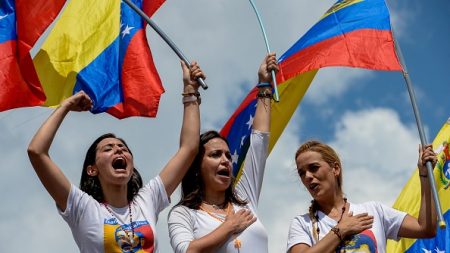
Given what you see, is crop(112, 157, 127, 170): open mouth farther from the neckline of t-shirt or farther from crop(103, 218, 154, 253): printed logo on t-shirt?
the neckline of t-shirt

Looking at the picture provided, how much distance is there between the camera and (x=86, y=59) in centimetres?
809

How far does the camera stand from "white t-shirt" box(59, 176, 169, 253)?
19.0ft

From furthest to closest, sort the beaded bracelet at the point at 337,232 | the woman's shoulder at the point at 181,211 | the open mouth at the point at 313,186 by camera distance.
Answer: the open mouth at the point at 313,186 → the woman's shoulder at the point at 181,211 → the beaded bracelet at the point at 337,232

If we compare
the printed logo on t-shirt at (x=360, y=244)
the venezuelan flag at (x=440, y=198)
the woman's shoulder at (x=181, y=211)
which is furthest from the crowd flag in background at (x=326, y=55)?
the venezuelan flag at (x=440, y=198)

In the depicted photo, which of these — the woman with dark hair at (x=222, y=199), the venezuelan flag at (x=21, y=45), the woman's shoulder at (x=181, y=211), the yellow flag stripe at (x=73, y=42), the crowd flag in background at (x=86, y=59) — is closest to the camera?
the woman with dark hair at (x=222, y=199)

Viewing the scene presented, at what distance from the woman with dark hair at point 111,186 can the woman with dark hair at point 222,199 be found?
0.17 meters

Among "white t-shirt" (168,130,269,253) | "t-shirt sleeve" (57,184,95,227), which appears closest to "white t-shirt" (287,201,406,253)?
"white t-shirt" (168,130,269,253)

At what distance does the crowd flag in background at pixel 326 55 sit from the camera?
822 centimetres

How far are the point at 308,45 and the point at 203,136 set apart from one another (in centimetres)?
234

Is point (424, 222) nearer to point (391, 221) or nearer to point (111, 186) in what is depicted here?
point (391, 221)

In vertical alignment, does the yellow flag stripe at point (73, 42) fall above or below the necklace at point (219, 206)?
above

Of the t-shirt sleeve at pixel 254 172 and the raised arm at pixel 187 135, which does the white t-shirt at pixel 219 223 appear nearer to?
the t-shirt sleeve at pixel 254 172

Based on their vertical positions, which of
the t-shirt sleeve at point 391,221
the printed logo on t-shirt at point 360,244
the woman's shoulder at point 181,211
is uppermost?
the t-shirt sleeve at point 391,221

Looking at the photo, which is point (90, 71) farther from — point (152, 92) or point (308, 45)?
point (308, 45)
